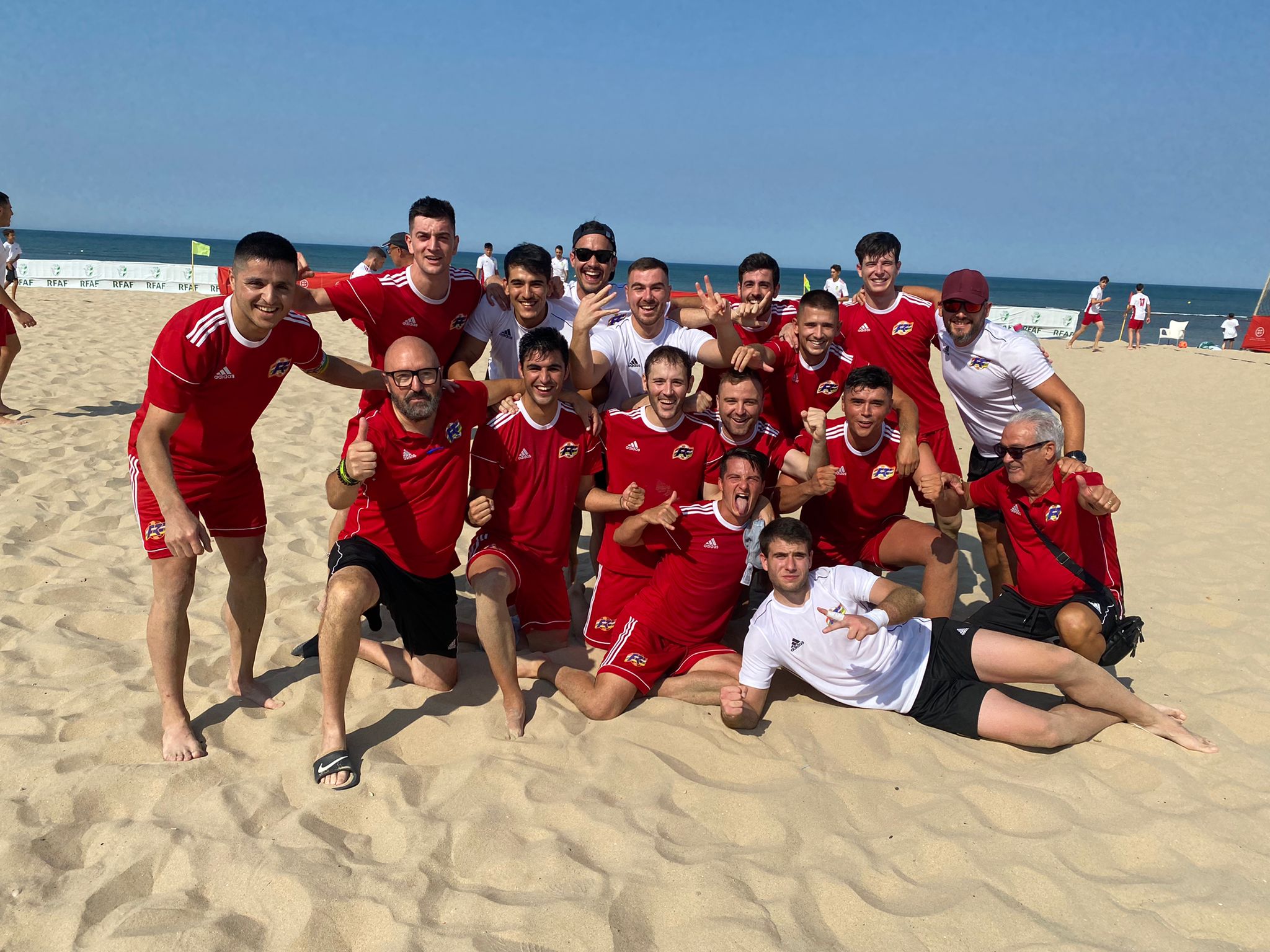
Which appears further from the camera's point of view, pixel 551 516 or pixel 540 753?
pixel 551 516

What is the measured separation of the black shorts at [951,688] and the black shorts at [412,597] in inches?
92.3

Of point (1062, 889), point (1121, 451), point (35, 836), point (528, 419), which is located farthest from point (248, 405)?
point (1121, 451)

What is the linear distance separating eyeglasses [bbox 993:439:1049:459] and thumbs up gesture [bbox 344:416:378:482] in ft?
10.6

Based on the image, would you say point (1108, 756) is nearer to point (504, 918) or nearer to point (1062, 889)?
point (1062, 889)

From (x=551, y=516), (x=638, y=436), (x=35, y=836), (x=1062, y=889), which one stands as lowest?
(x=35, y=836)

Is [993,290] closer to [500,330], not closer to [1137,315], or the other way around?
[1137,315]

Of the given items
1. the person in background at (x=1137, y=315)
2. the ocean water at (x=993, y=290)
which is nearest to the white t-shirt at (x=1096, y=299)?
the person in background at (x=1137, y=315)

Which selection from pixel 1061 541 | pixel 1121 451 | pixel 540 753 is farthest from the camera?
pixel 1121 451

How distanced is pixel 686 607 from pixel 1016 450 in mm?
1915

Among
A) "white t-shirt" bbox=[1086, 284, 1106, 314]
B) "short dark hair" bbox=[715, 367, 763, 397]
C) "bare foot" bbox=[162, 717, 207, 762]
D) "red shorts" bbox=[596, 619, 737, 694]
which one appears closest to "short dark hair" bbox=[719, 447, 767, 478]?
"short dark hair" bbox=[715, 367, 763, 397]

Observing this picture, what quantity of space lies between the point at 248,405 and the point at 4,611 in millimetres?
2204

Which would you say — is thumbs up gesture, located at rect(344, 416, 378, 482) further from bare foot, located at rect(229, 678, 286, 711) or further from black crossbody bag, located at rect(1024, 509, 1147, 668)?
black crossbody bag, located at rect(1024, 509, 1147, 668)

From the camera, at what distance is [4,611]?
4586 mm

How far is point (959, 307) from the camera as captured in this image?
4836 mm
